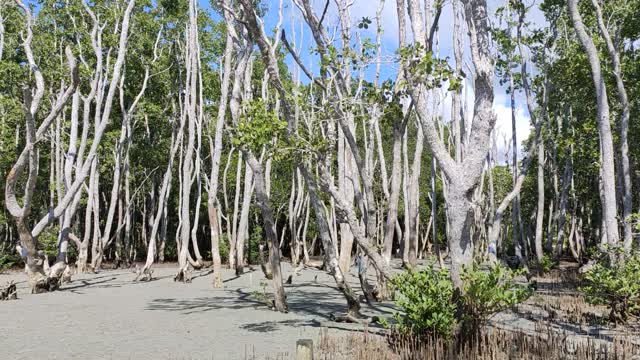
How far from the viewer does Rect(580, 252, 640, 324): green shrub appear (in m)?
8.44

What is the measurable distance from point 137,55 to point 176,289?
12.2 metres

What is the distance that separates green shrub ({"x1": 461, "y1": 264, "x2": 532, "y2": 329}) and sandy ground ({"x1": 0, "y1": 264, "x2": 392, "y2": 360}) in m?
2.20

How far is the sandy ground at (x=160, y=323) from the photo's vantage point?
7316 millimetres

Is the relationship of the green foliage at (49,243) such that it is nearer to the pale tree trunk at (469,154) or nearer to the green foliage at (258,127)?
the green foliage at (258,127)

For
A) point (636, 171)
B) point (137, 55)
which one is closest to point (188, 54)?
point (137, 55)

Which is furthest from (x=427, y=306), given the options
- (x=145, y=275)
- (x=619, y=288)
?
(x=145, y=275)

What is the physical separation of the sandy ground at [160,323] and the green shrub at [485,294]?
2202 millimetres

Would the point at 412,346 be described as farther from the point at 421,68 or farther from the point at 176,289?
the point at 176,289

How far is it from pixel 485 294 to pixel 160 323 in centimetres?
581

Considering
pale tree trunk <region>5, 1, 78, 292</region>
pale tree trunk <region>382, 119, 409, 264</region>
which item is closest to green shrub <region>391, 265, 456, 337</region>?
pale tree trunk <region>382, 119, 409, 264</region>

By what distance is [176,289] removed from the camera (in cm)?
1552

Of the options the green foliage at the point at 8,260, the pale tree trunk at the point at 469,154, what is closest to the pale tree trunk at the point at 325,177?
the pale tree trunk at the point at 469,154

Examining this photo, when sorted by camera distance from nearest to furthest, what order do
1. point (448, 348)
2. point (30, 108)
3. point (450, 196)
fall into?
point (448, 348), point (450, 196), point (30, 108)

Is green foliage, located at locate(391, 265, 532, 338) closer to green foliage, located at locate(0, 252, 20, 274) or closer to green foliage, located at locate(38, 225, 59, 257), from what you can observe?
green foliage, located at locate(38, 225, 59, 257)
